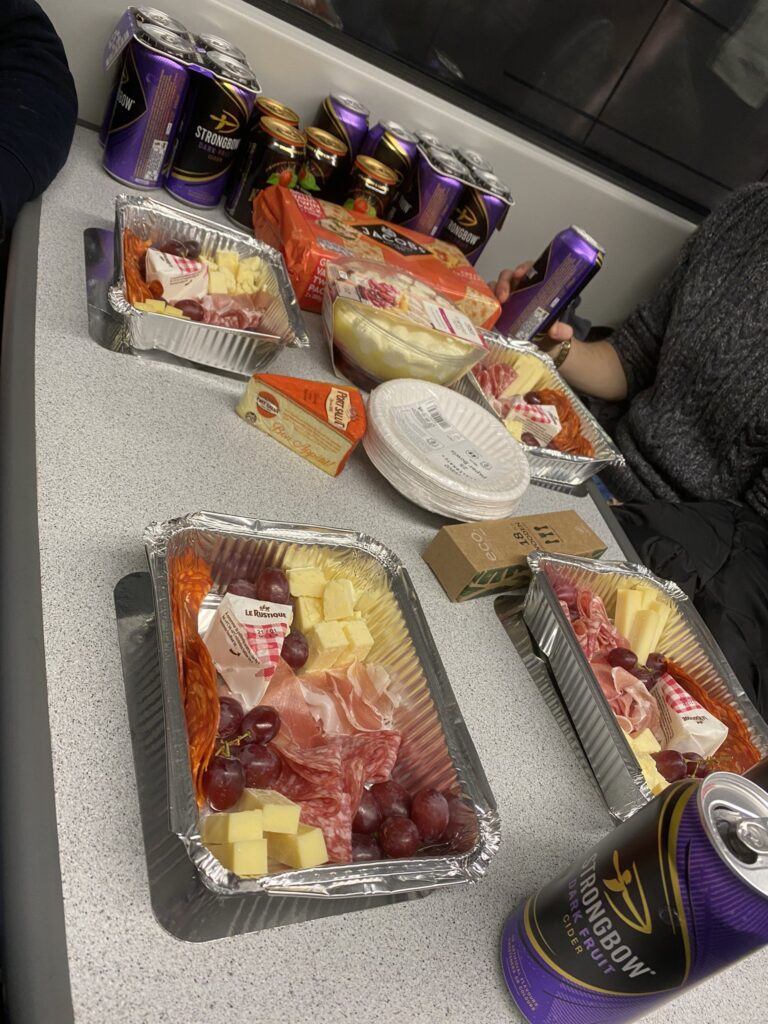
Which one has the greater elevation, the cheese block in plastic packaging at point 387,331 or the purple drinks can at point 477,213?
the purple drinks can at point 477,213

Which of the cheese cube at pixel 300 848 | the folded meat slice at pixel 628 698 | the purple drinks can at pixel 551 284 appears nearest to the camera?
the cheese cube at pixel 300 848

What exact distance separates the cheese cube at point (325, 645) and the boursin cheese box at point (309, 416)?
0.98 feet

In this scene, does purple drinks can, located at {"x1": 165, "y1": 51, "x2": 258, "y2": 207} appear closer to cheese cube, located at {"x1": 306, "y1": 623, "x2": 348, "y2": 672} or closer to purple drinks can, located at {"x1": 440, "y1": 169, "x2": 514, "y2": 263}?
purple drinks can, located at {"x1": 440, "y1": 169, "x2": 514, "y2": 263}

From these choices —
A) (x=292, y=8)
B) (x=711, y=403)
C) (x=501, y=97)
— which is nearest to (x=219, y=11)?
(x=292, y=8)

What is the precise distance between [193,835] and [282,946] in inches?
4.6

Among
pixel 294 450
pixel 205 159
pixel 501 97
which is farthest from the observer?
pixel 501 97

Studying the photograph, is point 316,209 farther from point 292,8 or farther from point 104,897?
point 104,897

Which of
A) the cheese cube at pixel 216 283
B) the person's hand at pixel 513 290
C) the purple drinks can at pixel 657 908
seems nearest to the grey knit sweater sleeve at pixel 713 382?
the person's hand at pixel 513 290

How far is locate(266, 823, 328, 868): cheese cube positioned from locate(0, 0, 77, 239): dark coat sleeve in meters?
0.90

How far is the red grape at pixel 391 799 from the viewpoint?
1.98 ft

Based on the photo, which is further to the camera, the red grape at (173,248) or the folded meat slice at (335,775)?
the red grape at (173,248)

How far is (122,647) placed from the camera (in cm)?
63

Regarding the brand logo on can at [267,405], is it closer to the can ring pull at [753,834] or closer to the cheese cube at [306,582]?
the cheese cube at [306,582]

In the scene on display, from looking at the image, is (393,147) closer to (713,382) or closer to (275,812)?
(713,382)
